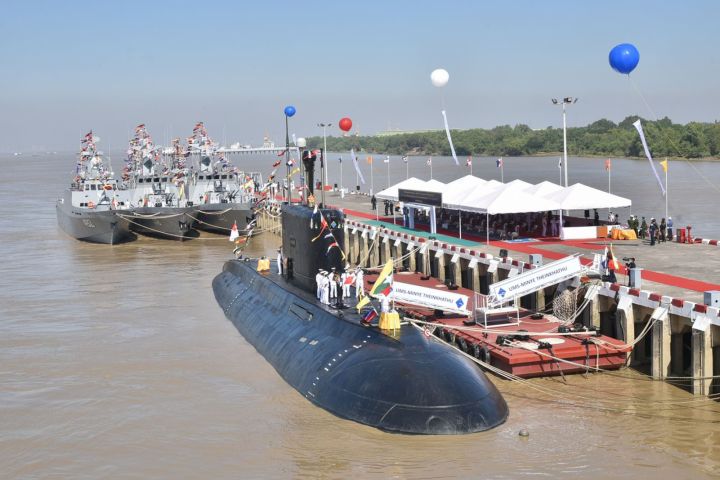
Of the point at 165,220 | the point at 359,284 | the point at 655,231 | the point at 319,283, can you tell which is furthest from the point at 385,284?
the point at 165,220

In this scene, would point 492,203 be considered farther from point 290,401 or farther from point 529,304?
point 290,401

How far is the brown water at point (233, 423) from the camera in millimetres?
16219

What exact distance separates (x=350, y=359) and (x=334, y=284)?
385 centimetres

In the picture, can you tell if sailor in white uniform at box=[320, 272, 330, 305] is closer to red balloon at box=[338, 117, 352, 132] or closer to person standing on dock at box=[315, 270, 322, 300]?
person standing on dock at box=[315, 270, 322, 300]

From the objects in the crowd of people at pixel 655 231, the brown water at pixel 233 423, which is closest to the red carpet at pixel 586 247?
the crowd of people at pixel 655 231

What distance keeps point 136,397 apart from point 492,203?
738 inches

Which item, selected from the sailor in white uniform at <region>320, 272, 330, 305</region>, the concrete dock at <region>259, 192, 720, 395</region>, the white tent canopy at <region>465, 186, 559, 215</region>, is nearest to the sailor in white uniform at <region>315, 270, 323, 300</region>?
the sailor in white uniform at <region>320, 272, 330, 305</region>

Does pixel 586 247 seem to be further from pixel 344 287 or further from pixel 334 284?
pixel 334 284

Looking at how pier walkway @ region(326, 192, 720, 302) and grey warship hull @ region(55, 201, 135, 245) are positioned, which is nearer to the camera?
pier walkway @ region(326, 192, 720, 302)

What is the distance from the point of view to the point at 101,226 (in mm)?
56250

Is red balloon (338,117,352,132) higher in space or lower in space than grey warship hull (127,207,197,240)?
higher

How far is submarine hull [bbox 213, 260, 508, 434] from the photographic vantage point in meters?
16.6

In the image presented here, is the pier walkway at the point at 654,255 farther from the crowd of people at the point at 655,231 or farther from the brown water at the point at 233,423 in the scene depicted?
the brown water at the point at 233,423

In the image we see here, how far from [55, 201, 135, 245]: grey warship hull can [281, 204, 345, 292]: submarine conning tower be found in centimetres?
3383
